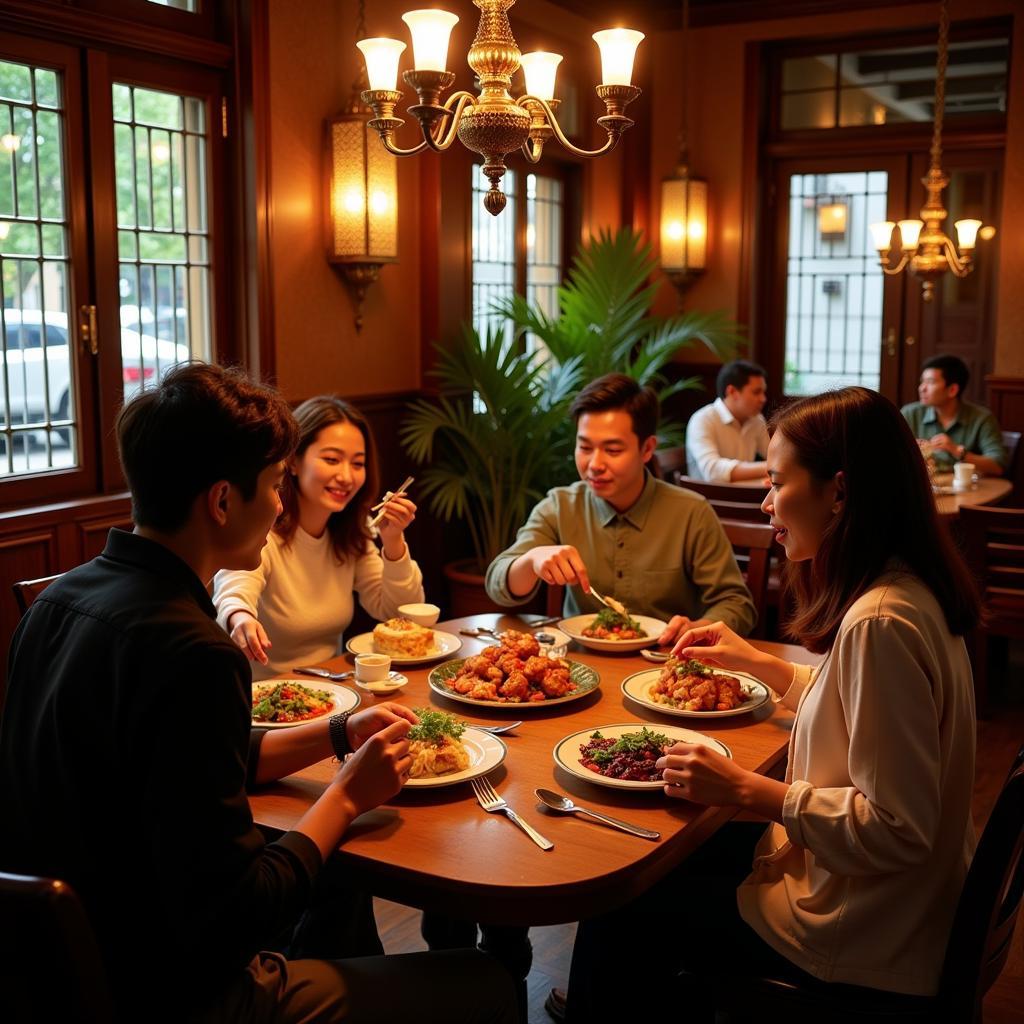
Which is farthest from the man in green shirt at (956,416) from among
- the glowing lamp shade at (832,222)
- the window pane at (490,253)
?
the window pane at (490,253)

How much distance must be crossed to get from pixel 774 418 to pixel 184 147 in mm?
2987

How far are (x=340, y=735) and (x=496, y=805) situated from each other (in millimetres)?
280

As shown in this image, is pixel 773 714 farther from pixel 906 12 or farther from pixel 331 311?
pixel 906 12

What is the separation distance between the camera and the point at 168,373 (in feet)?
4.97

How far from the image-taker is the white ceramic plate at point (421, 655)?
2398 millimetres

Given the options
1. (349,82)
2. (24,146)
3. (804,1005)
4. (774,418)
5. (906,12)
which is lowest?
(804,1005)

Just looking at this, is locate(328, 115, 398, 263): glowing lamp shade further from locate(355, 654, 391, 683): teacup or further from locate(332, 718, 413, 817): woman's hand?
locate(332, 718, 413, 817): woman's hand

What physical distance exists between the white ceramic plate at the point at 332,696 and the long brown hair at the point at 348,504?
0.55 m

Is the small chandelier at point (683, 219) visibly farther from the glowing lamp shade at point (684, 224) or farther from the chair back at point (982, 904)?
the chair back at point (982, 904)

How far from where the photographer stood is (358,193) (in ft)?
14.8

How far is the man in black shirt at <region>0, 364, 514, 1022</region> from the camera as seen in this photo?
129 centimetres

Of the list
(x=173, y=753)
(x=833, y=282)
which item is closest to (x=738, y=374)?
(x=833, y=282)

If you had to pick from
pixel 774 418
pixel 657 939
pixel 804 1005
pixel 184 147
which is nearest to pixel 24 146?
pixel 184 147

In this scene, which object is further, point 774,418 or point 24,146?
point 24,146
